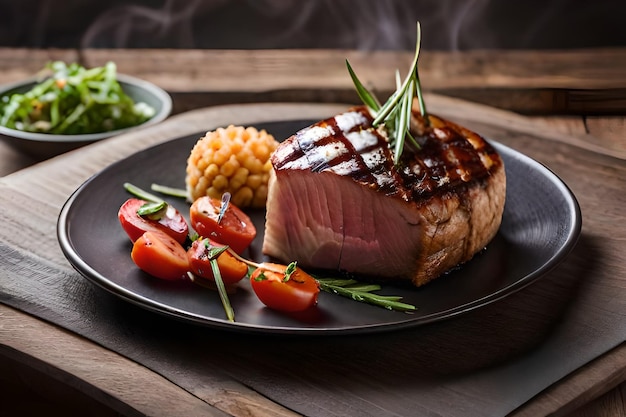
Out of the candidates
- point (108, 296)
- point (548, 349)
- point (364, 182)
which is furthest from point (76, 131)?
point (548, 349)

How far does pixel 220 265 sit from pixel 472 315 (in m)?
0.82

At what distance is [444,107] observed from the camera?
4340 mm

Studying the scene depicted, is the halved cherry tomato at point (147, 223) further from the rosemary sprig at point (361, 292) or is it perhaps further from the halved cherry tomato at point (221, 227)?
the rosemary sprig at point (361, 292)

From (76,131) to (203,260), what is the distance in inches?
80.5

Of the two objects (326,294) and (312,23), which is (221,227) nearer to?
(326,294)

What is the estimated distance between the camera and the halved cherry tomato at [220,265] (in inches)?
102

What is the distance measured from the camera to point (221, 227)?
286 cm

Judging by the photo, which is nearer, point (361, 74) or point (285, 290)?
point (285, 290)

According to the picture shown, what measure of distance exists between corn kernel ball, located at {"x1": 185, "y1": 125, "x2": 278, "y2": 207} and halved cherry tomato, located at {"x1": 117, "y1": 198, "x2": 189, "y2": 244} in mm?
355

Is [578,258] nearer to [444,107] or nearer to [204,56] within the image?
[444,107]

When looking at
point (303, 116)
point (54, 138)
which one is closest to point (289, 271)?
point (303, 116)

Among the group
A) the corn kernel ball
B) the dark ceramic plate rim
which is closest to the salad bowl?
the dark ceramic plate rim

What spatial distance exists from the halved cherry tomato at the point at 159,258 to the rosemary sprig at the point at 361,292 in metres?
0.47

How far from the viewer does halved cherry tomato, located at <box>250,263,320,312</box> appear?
246 centimetres
